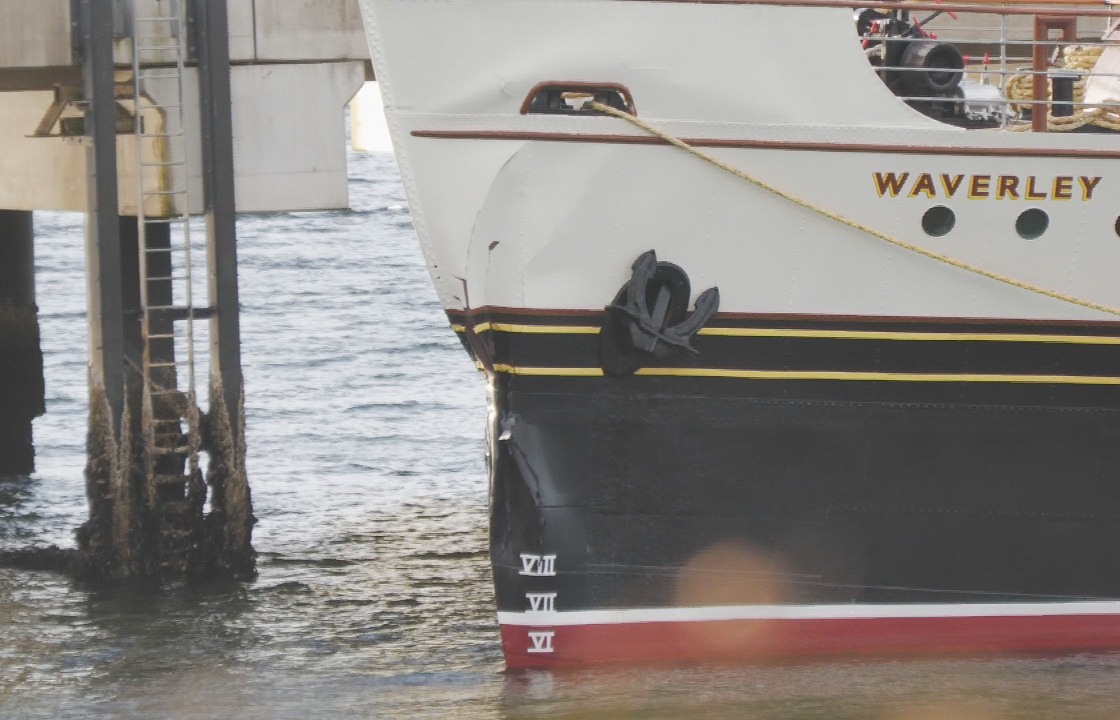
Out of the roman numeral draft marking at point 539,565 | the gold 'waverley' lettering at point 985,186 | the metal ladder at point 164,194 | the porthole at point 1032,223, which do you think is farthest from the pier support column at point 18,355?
the porthole at point 1032,223

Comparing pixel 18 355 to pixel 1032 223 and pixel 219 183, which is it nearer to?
pixel 219 183

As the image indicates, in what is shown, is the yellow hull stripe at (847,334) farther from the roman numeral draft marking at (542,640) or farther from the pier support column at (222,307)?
the pier support column at (222,307)

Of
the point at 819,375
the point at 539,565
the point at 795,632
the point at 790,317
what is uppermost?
the point at 790,317

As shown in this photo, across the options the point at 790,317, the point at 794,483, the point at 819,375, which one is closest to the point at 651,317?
the point at 790,317

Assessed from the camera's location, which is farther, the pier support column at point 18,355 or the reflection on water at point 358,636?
the pier support column at point 18,355

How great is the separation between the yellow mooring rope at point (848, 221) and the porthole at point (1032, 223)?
27 cm

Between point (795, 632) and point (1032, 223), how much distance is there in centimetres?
267

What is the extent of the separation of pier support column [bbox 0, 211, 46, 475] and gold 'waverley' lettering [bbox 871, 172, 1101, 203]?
32.0ft

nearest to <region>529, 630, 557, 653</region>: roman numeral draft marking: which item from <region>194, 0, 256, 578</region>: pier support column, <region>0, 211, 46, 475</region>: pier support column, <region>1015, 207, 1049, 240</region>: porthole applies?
<region>194, 0, 256, 578</region>: pier support column

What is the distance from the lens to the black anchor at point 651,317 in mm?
9453

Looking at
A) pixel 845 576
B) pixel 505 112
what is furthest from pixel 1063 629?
pixel 505 112

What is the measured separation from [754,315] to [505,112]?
174 centimetres

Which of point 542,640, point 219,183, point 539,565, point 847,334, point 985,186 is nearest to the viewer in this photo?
point 985,186

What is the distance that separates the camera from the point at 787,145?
954 centimetres
